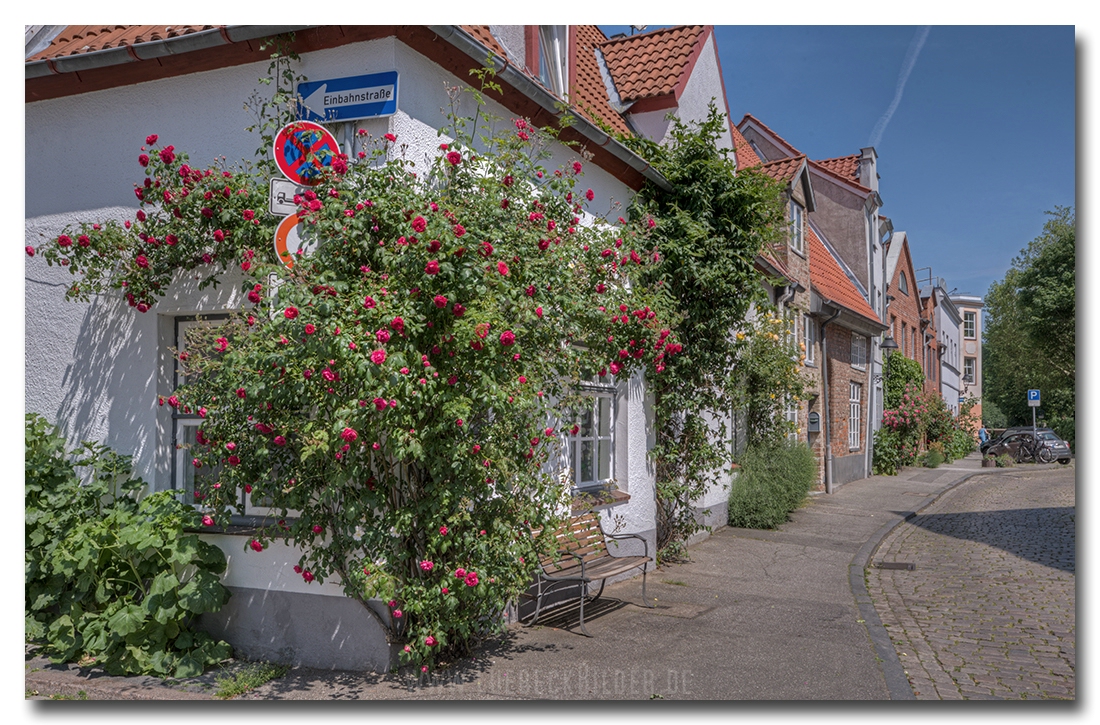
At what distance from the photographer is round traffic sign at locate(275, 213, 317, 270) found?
5141 millimetres

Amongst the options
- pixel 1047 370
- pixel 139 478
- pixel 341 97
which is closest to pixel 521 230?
pixel 341 97

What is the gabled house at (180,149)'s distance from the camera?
5465 millimetres

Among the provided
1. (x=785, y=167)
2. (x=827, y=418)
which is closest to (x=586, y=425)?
(x=785, y=167)

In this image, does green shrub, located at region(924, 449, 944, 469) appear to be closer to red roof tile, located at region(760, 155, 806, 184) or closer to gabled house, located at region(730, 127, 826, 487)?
gabled house, located at region(730, 127, 826, 487)

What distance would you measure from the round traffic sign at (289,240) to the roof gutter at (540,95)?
62.0 inches

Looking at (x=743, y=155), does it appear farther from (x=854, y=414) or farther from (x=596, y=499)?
(x=596, y=499)

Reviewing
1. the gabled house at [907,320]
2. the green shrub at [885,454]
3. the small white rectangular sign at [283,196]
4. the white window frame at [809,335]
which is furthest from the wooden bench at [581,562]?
the green shrub at [885,454]

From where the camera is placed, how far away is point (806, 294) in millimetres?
15867

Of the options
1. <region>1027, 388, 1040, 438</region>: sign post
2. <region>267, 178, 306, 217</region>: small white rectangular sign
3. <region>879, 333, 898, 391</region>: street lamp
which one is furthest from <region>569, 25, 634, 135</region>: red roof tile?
<region>879, 333, 898, 391</region>: street lamp

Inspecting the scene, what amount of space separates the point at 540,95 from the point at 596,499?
3662 mm

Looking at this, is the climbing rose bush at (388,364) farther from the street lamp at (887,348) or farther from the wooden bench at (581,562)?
the street lamp at (887,348)

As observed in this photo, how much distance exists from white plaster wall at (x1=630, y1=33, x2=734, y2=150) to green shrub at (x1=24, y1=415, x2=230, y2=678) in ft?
22.2

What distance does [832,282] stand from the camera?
18.1 meters
